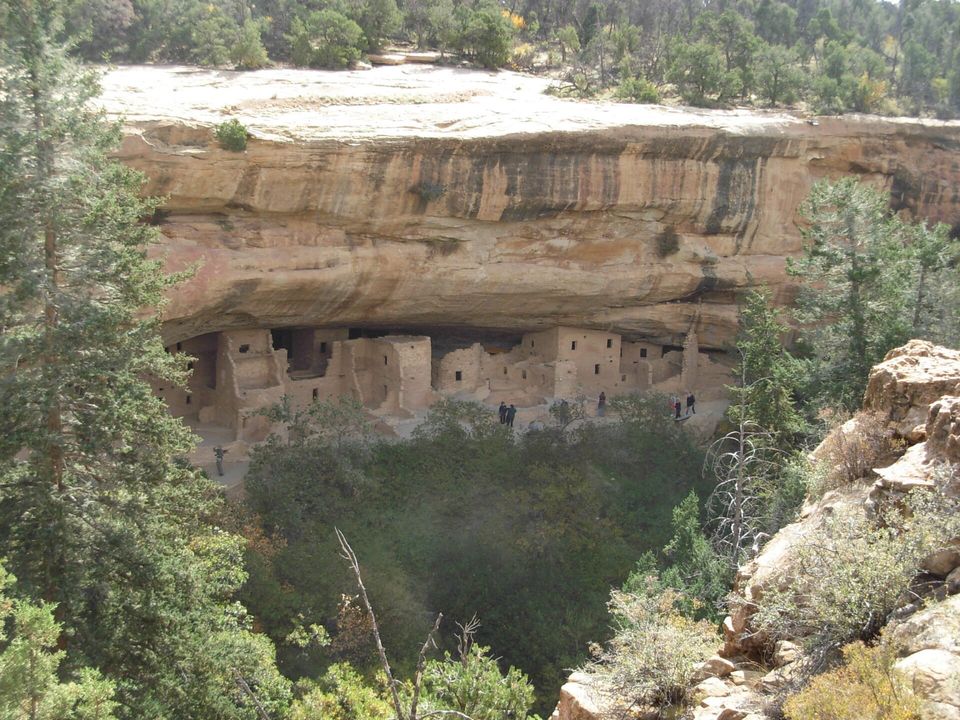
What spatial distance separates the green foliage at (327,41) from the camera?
62.6 ft

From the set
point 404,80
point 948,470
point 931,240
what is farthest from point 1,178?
point 931,240

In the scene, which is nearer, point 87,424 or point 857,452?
point 857,452

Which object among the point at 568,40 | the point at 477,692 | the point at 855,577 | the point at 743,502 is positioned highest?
the point at 568,40

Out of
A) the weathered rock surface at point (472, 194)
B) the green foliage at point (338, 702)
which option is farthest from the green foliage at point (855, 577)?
the weathered rock surface at point (472, 194)

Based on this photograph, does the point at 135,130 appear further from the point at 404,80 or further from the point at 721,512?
the point at 721,512

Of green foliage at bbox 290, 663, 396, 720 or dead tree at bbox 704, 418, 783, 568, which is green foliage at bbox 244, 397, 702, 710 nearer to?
green foliage at bbox 290, 663, 396, 720

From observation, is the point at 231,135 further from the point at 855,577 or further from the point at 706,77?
the point at 706,77

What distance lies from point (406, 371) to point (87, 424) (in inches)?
333

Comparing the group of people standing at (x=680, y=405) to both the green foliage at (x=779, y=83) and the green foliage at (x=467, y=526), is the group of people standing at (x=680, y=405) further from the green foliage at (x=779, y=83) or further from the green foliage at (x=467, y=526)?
the green foliage at (x=779, y=83)

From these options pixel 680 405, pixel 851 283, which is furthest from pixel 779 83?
pixel 851 283

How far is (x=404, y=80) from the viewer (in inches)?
663

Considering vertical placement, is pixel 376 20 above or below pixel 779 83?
above

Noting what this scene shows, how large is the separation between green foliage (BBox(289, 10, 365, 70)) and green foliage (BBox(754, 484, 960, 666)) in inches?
609

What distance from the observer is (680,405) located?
1858 centimetres
